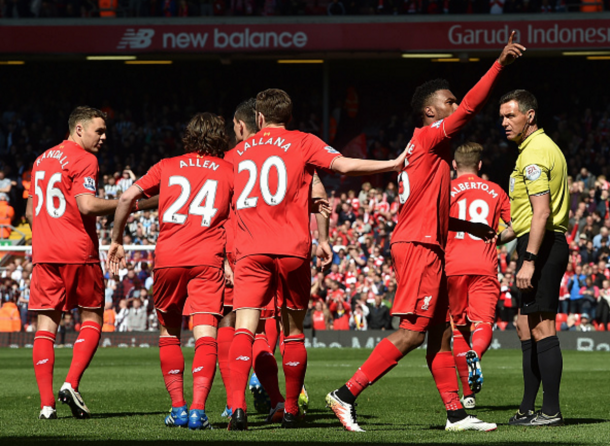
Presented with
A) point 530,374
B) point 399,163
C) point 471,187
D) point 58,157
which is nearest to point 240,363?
point 399,163

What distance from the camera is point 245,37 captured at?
2900 centimetres

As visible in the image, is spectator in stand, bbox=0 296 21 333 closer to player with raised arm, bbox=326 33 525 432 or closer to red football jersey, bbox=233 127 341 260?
red football jersey, bbox=233 127 341 260

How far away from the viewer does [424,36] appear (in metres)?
29.0

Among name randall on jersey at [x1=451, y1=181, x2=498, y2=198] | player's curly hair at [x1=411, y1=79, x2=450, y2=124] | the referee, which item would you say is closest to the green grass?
the referee

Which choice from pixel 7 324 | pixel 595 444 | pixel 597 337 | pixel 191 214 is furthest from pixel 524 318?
pixel 7 324

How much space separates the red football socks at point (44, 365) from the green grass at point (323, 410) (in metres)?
0.21

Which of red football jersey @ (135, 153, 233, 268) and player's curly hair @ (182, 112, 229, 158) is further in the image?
player's curly hair @ (182, 112, 229, 158)

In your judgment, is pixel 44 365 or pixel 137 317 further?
pixel 137 317

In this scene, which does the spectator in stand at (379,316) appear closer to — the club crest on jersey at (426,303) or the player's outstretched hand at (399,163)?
the club crest on jersey at (426,303)

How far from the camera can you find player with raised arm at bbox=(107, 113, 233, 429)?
6.73 meters

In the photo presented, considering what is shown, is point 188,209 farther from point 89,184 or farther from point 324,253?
point 89,184

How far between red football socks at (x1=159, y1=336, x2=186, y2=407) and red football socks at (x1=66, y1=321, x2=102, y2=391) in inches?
36.7

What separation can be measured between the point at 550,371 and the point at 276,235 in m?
2.16

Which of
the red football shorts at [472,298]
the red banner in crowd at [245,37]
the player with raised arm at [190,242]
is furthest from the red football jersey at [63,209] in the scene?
the red banner in crowd at [245,37]
